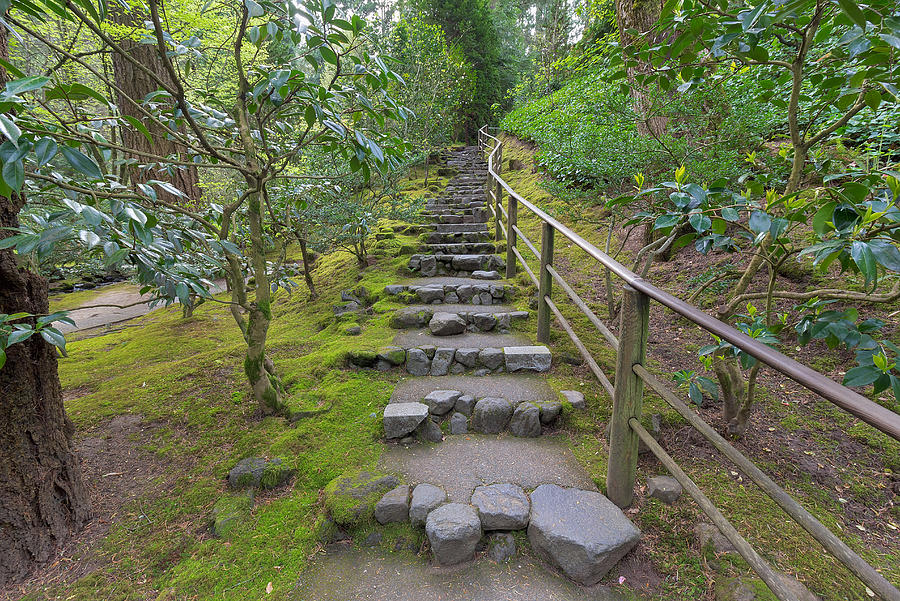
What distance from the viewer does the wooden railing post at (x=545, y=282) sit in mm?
2820

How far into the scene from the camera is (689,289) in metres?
3.35

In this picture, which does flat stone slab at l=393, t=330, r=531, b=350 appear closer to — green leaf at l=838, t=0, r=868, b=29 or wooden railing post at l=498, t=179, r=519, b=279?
wooden railing post at l=498, t=179, r=519, b=279

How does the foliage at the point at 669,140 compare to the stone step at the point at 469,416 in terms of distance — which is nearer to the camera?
the stone step at the point at 469,416

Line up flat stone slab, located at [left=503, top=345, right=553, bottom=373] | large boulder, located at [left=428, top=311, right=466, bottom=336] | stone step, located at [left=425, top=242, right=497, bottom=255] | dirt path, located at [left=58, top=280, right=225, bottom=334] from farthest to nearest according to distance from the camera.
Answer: dirt path, located at [left=58, top=280, right=225, bottom=334]
stone step, located at [left=425, top=242, right=497, bottom=255]
large boulder, located at [left=428, top=311, right=466, bottom=336]
flat stone slab, located at [left=503, top=345, right=553, bottom=373]

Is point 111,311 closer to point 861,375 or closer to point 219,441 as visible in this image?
point 219,441

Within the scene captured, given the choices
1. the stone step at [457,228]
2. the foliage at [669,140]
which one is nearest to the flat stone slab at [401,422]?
the foliage at [669,140]

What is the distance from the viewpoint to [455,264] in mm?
4570

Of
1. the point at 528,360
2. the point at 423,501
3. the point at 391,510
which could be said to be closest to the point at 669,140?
the point at 528,360

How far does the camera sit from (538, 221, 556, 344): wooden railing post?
2820 millimetres

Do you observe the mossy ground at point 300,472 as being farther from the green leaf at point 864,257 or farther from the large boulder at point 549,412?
the green leaf at point 864,257

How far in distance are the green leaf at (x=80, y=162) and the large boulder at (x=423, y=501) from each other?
1583mm

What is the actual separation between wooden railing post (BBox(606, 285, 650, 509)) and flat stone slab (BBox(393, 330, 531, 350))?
49.6 inches

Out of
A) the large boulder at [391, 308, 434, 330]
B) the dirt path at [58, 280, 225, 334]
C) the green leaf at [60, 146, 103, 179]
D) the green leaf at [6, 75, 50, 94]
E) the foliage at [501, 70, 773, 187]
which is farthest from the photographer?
the dirt path at [58, 280, 225, 334]

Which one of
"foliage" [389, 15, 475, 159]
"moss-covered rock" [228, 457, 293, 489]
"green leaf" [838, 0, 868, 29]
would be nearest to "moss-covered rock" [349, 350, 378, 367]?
"moss-covered rock" [228, 457, 293, 489]
